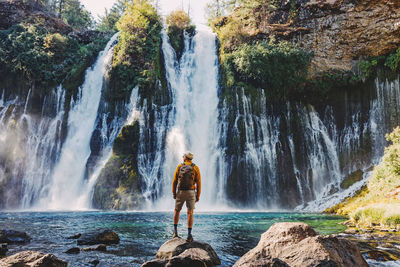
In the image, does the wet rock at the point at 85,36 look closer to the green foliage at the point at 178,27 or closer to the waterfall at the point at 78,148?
the waterfall at the point at 78,148

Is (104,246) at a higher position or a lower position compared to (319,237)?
lower

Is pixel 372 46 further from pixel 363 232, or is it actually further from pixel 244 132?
pixel 363 232

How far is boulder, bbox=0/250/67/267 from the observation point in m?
4.50

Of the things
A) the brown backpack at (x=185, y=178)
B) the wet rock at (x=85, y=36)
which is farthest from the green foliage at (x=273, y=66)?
the brown backpack at (x=185, y=178)

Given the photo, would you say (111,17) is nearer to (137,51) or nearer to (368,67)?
(137,51)

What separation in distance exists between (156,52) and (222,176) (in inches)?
482

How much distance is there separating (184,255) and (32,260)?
237cm

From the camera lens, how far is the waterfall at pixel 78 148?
66.5ft

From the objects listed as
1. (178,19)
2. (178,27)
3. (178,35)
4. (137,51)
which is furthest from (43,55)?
(178,19)

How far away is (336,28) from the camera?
23656 mm

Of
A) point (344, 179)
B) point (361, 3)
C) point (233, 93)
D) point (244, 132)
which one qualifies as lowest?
point (344, 179)

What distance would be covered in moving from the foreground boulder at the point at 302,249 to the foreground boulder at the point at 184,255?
683mm

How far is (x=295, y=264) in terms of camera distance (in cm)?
411

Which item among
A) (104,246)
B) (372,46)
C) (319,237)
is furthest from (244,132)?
(319,237)
